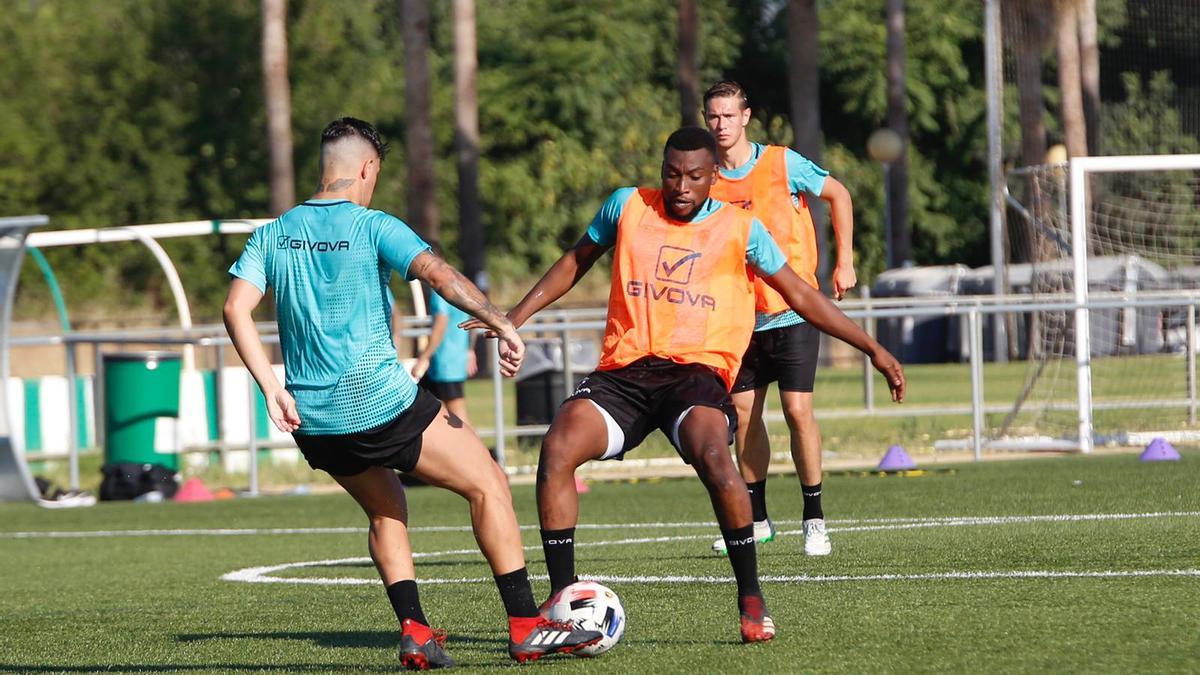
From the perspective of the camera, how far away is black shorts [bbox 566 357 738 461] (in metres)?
6.64

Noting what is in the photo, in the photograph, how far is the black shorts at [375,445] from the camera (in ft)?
20.1

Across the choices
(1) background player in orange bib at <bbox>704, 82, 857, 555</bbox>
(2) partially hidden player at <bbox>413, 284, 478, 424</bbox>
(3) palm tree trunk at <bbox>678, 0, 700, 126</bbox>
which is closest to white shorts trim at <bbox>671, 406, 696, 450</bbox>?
(1) background player in orange bib at <bbox>704, 82, 857, 555</bbox>

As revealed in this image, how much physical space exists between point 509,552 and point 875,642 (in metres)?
1.25

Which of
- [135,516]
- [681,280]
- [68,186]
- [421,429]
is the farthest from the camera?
[68,186]

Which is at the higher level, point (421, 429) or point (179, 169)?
point (179, 169)

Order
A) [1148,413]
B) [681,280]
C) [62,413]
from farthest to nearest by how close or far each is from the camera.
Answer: [62,413] → [1148,413] → [681,280]

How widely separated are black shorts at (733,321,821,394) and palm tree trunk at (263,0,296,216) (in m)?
23.0

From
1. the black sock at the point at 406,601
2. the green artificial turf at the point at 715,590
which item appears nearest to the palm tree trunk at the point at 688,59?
the green artificial turf at the point at 715,590

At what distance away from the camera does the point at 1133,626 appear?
638 cm

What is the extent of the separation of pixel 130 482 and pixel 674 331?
11.7 meters

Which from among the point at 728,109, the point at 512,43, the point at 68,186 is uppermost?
the point at 512,43

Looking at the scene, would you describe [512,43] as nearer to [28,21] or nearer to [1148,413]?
[28,21]

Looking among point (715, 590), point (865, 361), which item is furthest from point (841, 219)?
point (865, 361)

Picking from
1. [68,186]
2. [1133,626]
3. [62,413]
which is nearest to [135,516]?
[62,413]
